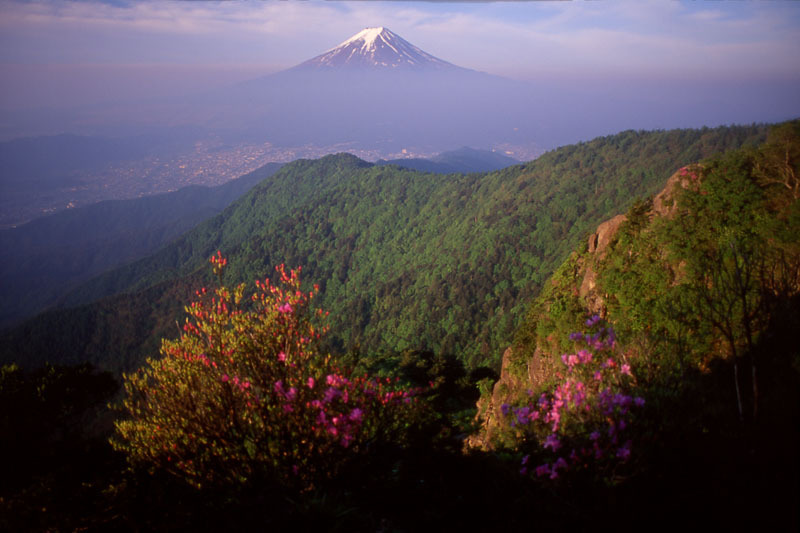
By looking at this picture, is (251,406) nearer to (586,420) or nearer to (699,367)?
(586,420)

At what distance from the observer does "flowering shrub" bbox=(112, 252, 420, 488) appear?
4.64 meters

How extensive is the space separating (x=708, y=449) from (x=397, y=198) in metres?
118

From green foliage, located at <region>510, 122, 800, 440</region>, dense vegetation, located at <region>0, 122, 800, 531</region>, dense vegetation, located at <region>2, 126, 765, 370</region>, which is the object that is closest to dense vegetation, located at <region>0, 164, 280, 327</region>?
dense vegetation, located at <region>2, 126, 765, 370</region>

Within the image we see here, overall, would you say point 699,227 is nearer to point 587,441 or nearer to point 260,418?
point 587,441

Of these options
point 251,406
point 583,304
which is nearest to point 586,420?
point 251,406

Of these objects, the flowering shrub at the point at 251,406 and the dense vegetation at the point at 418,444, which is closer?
the dense vegetation at the point at 418,444

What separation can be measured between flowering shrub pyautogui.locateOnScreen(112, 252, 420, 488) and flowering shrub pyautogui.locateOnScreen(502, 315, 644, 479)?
213 cm

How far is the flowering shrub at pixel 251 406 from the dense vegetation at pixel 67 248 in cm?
15700

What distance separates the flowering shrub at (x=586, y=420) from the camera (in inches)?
168

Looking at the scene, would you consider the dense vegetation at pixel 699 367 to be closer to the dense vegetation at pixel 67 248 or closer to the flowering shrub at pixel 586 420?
the flowering shrub at pixel 586 420

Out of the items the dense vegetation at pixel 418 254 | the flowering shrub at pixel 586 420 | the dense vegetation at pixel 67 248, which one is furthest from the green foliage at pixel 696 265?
the dense vegetation at pixel 67 248

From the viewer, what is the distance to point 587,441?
4.54m

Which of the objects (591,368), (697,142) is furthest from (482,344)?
(697,142)

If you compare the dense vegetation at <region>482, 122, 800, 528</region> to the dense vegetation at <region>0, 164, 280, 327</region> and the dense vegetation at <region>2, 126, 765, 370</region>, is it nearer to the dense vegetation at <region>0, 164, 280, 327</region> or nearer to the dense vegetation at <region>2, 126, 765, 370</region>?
the dense vegetation at <region>2, 126, 765, 370</region>
